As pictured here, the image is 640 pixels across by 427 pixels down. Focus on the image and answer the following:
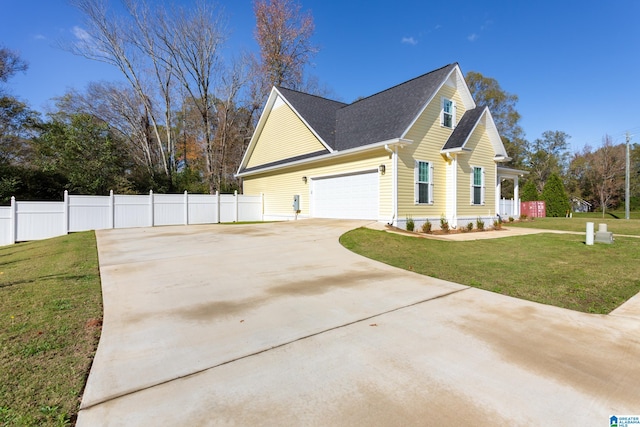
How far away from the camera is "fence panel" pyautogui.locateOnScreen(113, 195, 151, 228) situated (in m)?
15.1

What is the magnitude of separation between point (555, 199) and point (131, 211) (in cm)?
3432

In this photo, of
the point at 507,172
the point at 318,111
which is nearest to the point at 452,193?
the point at 507,172

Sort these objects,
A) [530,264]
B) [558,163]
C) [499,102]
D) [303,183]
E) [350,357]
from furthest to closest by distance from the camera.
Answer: [558,163], [499,102], [303,183], [530,264], [350,357]

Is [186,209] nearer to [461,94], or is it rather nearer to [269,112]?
[269,112]

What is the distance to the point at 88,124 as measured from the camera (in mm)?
18453

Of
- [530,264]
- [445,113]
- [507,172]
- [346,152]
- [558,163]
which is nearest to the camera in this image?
[530,264]

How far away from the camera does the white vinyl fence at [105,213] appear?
13.4 m

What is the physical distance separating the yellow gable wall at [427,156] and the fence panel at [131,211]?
41.6 ft

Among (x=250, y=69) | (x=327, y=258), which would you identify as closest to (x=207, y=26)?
(x=250, y=69)

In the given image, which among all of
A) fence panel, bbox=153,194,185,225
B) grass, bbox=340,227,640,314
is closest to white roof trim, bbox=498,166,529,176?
grass, bbox=340,227,640,314

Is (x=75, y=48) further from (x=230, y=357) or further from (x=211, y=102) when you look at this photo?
(x=230, y=357)

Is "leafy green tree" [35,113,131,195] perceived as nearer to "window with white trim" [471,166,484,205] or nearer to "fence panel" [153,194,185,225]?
"fence panel" [153,194,185,225]

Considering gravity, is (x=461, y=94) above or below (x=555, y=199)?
above

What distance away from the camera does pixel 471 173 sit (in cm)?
1459
